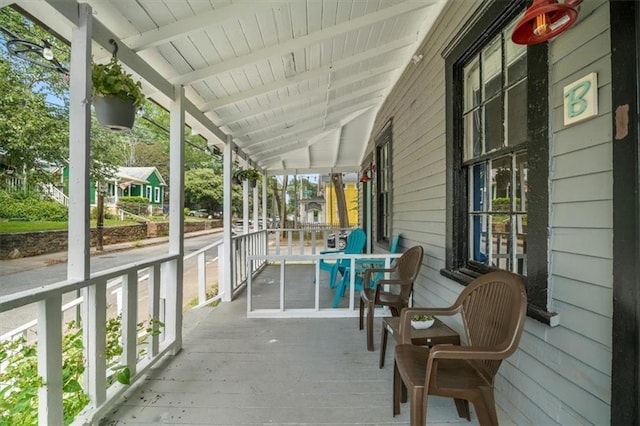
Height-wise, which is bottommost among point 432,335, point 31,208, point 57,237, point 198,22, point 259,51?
point 432,335

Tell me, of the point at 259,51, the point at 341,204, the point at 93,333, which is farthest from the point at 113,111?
the point at 341,204

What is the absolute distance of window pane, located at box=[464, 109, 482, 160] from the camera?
226cm

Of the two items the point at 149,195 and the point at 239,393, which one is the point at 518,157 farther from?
the point at 149,195

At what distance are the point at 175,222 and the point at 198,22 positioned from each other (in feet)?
4.84

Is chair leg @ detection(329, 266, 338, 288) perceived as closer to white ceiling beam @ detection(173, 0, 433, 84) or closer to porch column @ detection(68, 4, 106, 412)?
white ceiling beam @ detection(173, 0, 433, 84)

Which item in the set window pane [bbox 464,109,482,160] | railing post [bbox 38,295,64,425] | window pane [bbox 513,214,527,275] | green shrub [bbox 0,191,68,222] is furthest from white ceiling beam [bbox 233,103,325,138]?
railing post [bbox 38,295,64,425]

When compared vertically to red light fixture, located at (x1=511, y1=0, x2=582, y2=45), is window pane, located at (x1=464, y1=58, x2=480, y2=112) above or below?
above

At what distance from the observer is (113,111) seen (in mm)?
1745

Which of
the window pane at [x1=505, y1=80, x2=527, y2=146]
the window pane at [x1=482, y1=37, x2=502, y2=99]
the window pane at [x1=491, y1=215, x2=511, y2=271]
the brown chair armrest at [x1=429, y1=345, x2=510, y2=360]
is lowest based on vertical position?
the brown chair armrest at [x1=429, y1=345, x2=510, y2=360]

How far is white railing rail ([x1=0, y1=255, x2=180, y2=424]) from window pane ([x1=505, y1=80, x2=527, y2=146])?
2400 mm

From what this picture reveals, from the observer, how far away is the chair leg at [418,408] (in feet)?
4.43

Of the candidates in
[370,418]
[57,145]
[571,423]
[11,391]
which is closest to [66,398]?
[11,391]

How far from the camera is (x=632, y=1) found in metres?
1.04

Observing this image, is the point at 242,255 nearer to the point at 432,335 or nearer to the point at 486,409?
the point at 432,335
